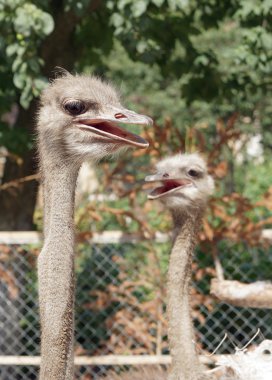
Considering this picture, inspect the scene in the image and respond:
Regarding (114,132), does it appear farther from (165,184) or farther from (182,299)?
(165,184)

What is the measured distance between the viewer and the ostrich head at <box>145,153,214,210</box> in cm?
410

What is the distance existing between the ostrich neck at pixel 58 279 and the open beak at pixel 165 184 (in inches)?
48.0

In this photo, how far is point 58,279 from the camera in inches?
107

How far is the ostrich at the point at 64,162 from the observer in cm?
269

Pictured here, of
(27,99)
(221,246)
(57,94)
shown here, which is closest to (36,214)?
(221,246)

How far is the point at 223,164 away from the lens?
5.71m

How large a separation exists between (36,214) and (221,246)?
1.77 m

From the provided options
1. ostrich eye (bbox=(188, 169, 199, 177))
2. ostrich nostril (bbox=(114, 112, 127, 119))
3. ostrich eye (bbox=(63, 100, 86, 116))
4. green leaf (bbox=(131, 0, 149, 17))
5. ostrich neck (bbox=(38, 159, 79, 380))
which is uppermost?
green leaf (bbox=(131, 0, 149, 17))

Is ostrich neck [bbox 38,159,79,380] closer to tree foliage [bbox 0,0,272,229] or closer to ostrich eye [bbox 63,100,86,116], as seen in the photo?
ostrich eye [bbox 63,100,86,116]

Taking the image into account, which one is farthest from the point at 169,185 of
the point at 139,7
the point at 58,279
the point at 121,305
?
the point at 121,305

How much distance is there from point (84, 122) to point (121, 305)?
3171 mm

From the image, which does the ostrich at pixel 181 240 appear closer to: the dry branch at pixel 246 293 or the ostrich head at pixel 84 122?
the dry branch at pixel 246 293

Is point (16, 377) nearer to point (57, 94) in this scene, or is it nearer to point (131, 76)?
point (57, 94)

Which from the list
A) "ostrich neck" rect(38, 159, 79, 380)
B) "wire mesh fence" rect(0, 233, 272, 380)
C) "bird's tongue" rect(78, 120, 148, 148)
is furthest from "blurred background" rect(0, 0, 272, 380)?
"ostrich neck" rect(38, 159, 79, 380)
